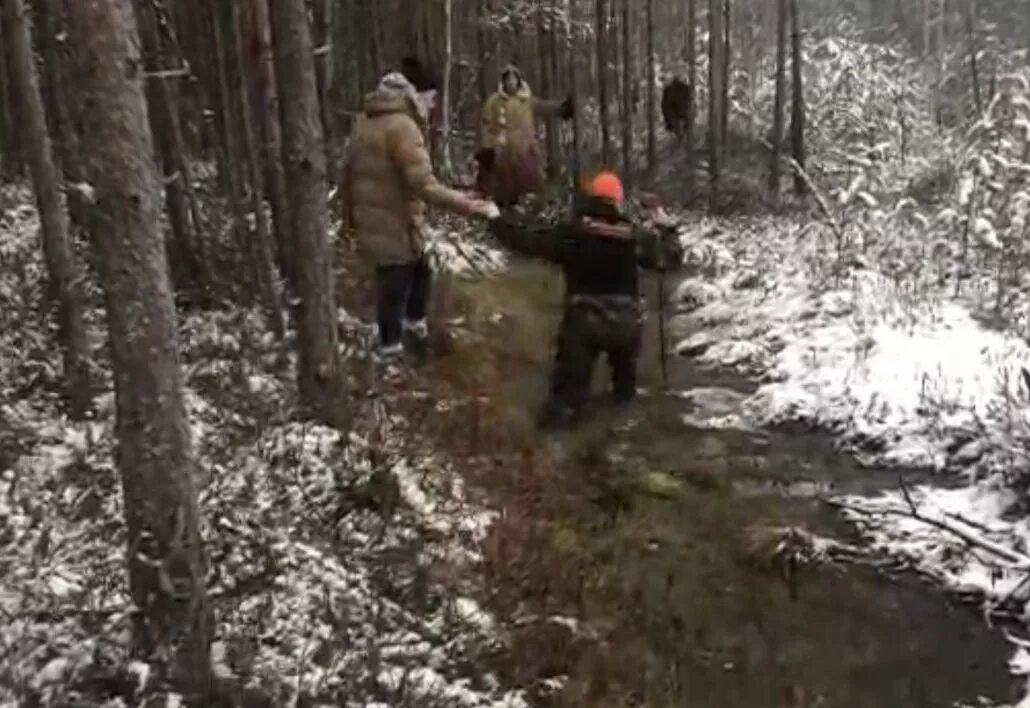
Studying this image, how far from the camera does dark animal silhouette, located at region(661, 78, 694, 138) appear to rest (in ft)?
71.7

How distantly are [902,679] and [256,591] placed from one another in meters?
2.83

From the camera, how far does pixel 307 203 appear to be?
7.55 metres

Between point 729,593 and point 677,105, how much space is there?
16.5m

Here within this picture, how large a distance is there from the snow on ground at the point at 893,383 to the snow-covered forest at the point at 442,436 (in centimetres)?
3

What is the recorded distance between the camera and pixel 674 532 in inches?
291

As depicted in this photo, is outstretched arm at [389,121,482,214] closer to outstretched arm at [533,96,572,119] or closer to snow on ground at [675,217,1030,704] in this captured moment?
snow on ground at [675,217,1030,704]

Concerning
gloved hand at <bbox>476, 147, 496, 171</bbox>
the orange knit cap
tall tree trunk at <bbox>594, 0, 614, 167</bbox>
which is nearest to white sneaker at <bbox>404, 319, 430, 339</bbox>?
the orange knit cap

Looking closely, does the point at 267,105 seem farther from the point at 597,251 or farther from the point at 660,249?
the point at 660,249

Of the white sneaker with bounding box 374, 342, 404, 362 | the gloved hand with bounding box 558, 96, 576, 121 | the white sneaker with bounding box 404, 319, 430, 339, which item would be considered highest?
the gloved hand with bounding box 558, 96, 576, 121

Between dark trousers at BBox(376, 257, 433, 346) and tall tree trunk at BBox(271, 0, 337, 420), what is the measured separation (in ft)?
4.73

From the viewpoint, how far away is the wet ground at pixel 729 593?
5766 millimetres

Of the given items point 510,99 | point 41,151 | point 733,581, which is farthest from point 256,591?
point 510,99

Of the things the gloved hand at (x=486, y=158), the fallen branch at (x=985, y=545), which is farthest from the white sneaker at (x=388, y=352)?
the gloved hand at (x=486, y=158)

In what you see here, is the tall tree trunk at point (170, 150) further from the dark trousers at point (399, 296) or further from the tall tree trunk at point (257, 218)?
the dark trousers at point (399, 296)
